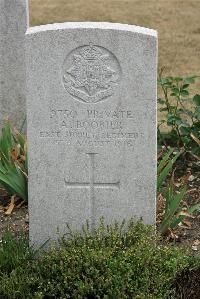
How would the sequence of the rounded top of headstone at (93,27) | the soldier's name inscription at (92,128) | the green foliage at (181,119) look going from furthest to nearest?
the green foliage at (181,119) → the soldier's name inscription at (92,128) → the rounded top of headstone at (93,27)

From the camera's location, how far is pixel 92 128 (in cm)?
525

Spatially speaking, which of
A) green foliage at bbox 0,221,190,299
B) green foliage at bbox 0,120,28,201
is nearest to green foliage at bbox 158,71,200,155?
green foliage at bbox 0,120,28,201

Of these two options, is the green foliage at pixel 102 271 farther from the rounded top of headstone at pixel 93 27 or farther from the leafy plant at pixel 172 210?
the rounded top of headstone at pixel 93 27

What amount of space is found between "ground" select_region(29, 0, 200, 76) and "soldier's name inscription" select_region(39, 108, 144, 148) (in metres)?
8.31

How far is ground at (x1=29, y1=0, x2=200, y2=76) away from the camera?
Result: 47.3 feet

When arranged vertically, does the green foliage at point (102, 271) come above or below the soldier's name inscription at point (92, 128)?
below

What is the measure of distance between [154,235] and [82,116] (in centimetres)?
92

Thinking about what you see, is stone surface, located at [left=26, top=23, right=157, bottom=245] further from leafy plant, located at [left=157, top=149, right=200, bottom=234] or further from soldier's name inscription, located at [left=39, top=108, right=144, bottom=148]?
leafy plant, located at [left=157, top=149, right=200, bottom=234]

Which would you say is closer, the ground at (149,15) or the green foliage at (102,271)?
the green foliage at (102,271)

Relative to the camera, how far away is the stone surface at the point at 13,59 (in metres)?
7.04

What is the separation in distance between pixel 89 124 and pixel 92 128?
0.03 m

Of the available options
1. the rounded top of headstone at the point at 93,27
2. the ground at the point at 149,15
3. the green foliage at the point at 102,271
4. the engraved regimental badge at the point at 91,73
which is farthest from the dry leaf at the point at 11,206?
the ground at the point at 149,15

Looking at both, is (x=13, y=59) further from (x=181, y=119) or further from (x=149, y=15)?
(x=149, y=15)

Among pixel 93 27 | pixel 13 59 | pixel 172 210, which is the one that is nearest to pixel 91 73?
pixel 93 27
